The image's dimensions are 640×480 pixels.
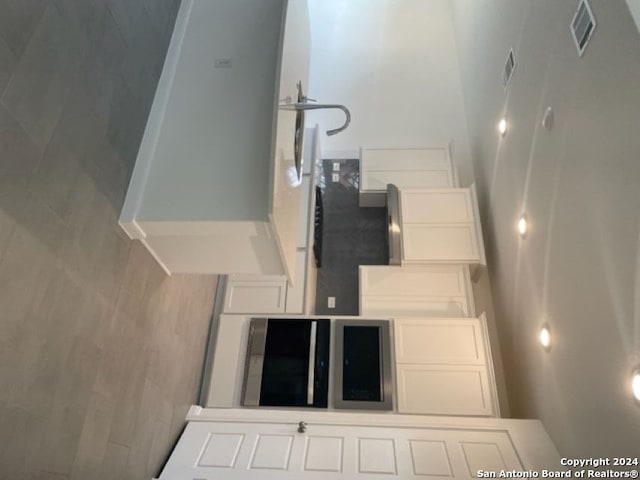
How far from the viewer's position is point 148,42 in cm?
199

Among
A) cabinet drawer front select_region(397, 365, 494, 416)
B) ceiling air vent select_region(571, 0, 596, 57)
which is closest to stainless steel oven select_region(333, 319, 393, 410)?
cabinet drawer front select_region(397, 365, 494, 416)

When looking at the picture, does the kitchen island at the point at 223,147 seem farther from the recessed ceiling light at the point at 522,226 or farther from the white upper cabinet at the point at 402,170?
the white upper cabinet at the point at 402,170

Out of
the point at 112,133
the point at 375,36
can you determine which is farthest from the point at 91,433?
the point at 375,36

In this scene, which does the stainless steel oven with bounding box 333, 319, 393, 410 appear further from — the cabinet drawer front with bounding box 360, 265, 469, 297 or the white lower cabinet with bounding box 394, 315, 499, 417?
the cabinet drawer front with bounding box 360, 265, 469, 297

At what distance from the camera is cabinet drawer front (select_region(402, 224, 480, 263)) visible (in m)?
3.42

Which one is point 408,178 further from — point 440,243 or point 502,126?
point 502,126

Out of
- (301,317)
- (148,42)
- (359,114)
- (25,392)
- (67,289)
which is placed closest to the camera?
(25,392)

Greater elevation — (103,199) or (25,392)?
(103,199)

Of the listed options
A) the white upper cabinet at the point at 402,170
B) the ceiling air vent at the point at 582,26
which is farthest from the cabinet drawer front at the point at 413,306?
the ceiling air vent at the point at 582,26

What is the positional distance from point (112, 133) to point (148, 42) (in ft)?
1.82

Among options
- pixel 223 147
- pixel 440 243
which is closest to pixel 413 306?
pixel 440 243

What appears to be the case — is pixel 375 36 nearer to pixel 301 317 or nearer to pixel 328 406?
pixel 301 317

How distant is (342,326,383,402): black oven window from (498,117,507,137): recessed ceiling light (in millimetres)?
1836

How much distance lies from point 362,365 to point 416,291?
2.62 feet
